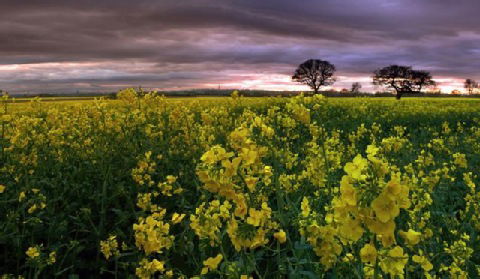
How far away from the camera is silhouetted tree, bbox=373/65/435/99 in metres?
65.1

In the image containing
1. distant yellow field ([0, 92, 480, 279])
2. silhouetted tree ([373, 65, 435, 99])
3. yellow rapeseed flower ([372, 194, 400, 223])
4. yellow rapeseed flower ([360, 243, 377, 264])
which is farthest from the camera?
silhouetted tree ([373, 65, 435, 99])

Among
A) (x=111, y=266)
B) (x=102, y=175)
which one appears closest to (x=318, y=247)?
(x=111, y=266)

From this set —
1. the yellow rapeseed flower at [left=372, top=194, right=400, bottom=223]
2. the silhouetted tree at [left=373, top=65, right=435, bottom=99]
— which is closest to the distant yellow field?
the yellow rapeseed flower at [left=372, top=194, right=400, bottom=223]

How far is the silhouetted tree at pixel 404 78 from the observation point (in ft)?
213

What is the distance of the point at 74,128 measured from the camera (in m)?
6.69

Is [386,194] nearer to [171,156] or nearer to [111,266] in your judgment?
[111,266]

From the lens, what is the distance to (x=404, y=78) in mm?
65375

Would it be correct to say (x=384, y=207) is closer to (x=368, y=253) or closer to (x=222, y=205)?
(x=368, y=253)

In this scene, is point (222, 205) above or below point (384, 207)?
below

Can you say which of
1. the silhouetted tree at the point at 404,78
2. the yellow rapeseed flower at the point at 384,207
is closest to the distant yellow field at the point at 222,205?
the yellow rapeseed flower at the point at 384,207

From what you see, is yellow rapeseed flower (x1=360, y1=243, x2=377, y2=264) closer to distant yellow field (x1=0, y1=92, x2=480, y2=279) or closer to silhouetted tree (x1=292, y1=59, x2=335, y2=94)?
distant yellow field (x1=0, y1=92, x2=480, y2=279)

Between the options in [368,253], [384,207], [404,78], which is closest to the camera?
[384,207]

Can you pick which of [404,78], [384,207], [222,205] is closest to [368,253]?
[384,207]

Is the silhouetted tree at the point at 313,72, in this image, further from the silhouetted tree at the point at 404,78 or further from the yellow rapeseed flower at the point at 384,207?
the yellow rapeseed flower at the point at 384,207
